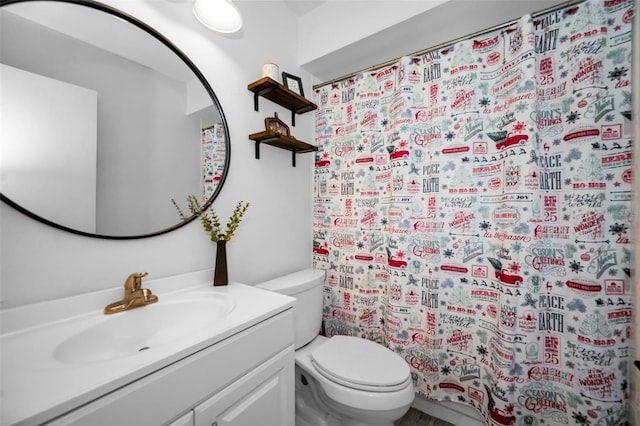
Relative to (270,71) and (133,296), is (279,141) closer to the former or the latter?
(270,71)

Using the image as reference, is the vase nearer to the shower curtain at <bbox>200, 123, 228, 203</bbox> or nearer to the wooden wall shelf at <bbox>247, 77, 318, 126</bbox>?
the shower curtain at <bbox>200, 123, 228, 203</bbox>

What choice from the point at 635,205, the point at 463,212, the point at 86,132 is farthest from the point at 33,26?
the point at 635,205

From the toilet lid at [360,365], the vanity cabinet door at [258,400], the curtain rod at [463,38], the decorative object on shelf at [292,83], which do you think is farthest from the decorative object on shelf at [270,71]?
the toilet lid at [360,365]

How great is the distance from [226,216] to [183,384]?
804 millimetres

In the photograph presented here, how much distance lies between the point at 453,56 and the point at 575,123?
68 cm

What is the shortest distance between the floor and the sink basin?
1289 millimetres

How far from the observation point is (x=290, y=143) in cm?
152

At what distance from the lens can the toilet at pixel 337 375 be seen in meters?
1.08

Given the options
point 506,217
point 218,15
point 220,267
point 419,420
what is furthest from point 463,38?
point 419,420

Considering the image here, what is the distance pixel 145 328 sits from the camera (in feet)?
2.99

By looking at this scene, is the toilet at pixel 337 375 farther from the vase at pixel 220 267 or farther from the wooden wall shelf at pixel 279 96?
the wooden wall shelf at pixel 279 96

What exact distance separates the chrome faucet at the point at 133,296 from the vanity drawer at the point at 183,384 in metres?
0.42

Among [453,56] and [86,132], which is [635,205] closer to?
[453,56]

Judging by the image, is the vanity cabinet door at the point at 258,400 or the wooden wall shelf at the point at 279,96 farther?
the wooden wall shelf at the point at 279,96
